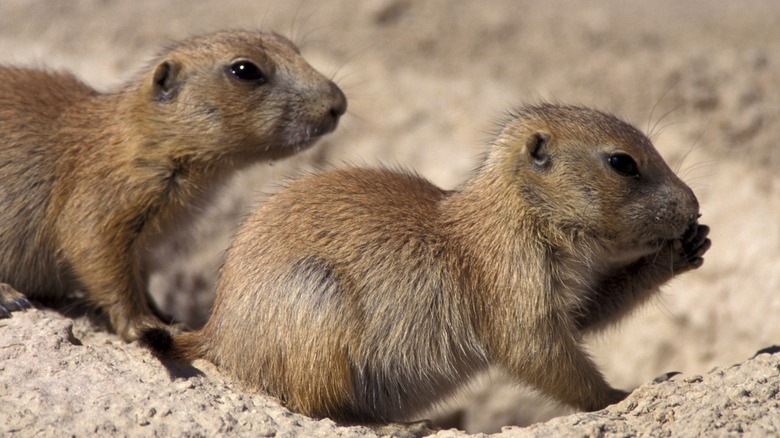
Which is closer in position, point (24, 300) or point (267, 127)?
point (24, 300)

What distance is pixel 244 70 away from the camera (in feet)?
16.8

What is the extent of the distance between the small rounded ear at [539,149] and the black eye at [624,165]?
291 mm

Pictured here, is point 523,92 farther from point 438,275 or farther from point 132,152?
point 438,275

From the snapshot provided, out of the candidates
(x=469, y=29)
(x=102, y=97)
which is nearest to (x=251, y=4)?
(x=469, y=29)

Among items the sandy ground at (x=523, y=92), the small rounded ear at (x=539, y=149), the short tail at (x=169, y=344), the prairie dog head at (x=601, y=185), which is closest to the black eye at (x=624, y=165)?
the prairie dog head at (x=601, y=185)

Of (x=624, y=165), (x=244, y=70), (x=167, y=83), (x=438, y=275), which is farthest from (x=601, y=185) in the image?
(x=167, y=83)

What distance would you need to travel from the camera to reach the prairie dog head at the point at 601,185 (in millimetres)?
3994

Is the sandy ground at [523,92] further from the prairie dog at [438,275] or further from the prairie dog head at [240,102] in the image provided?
the prairie dog at [438,275]

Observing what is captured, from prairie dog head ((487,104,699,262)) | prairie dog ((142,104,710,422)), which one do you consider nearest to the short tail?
prairie dog ((142,104,710,422))

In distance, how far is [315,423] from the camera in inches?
144

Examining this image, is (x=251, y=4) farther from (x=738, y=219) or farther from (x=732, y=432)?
(x=732, y=432)

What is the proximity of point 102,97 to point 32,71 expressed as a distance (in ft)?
1.49

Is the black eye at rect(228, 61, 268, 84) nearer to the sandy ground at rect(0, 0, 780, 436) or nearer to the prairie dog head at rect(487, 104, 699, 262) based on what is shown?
the sandy ground at rect(0, 0, 780, 436)

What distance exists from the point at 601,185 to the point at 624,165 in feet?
0.45
